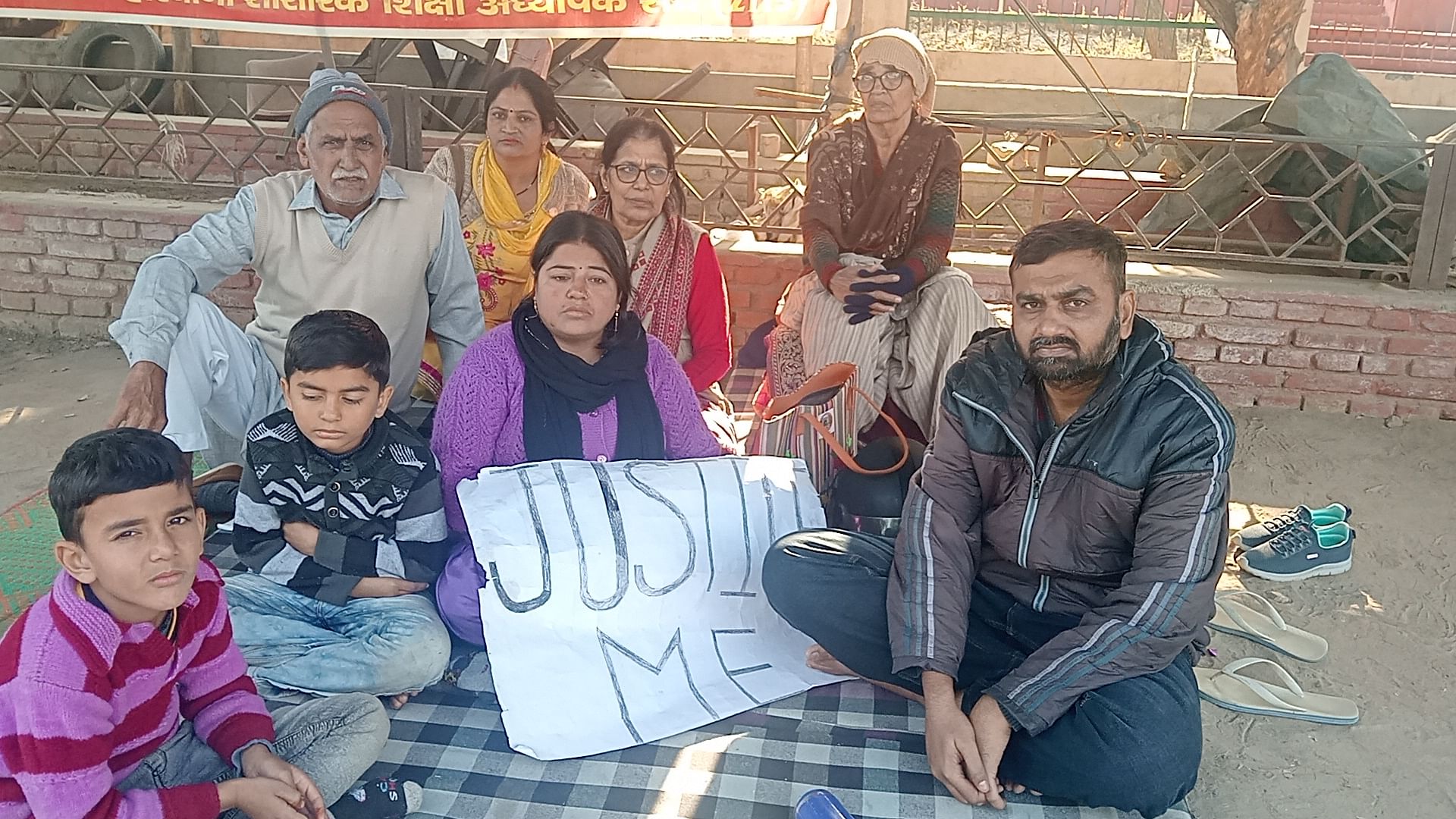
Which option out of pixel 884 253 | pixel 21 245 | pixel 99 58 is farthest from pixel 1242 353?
pixel 99 58

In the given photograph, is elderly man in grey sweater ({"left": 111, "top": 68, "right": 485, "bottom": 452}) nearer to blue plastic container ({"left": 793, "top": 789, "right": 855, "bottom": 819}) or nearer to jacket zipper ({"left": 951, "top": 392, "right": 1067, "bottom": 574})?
jacket zipper ({"left": 951, "top": 392, "right": 1067, "bottom": 574})

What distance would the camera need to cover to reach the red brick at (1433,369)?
4750 millimetres

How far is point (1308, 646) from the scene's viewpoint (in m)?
3.12

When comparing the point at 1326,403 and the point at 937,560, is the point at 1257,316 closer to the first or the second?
the point at 1326,403

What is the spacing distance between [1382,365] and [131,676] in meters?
4.86

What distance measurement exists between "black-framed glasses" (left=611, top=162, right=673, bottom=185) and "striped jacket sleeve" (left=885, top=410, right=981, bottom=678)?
1.48 metres

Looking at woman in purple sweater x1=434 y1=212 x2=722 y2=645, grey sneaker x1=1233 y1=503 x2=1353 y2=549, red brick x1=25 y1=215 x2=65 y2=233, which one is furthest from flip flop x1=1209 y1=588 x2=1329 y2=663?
red brick x1=25 y1=215 x2=65 y2=233

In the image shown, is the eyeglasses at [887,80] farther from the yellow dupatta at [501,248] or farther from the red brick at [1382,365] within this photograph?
the red brick at [1382,365]

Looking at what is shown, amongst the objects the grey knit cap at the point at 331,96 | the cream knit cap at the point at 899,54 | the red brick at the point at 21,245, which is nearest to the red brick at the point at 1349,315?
the cream knit cap at the point at 899,54

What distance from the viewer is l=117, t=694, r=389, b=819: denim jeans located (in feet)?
6.76

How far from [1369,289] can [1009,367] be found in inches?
128

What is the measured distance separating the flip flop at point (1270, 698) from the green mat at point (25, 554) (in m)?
3.04

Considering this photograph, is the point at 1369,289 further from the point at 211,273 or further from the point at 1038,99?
the point at 1038,99

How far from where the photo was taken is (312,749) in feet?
7.25
